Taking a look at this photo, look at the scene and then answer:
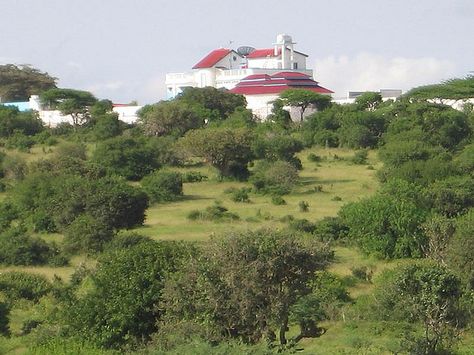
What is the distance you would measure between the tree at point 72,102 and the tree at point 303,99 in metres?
10.8

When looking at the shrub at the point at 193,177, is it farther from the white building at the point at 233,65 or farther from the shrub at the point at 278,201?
the white building at the point at 233,65

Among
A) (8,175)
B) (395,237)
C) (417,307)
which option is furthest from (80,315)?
(8,175)

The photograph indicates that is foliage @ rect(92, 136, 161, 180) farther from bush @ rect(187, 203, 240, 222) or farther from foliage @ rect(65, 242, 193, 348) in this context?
foliage @ rect(65, 242, 193, 348)

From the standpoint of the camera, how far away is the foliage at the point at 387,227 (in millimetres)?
23938

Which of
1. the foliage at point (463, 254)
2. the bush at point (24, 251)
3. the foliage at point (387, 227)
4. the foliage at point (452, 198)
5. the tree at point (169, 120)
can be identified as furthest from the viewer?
the tree at point (169, 120)

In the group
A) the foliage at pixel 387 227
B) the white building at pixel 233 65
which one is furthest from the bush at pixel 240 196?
the white building at pixel 233 65

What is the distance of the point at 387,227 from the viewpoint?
24594mm

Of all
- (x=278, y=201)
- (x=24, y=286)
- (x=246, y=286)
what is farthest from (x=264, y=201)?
(x=246, y=286)

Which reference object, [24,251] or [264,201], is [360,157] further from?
[24,251]

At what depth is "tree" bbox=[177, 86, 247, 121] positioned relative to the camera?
5605 cm

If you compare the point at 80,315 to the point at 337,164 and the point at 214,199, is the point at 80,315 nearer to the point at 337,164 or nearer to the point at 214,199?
the point at 214,199

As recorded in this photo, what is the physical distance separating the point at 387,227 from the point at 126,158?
622 inches

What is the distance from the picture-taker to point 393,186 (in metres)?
28.3

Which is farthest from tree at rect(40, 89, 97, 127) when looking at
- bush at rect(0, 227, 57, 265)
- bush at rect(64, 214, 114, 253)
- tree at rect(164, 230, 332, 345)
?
tree at rect(164, 230, 332, 345)
